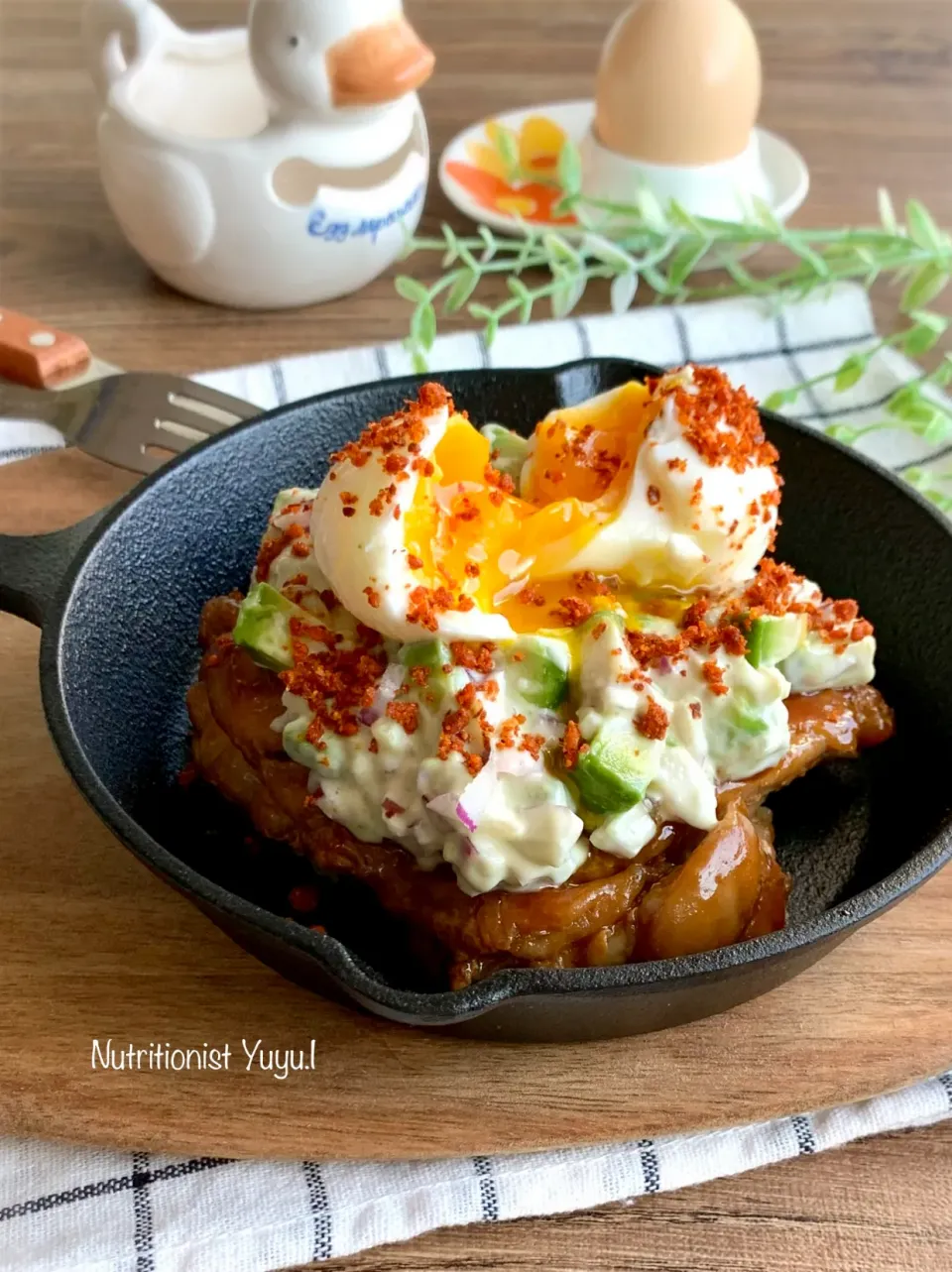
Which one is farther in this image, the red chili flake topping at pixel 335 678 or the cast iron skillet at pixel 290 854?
the red chili flake topping at pixel 335 678

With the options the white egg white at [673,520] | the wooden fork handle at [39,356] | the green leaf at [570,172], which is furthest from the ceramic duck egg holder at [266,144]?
the white egg white at [673,520]

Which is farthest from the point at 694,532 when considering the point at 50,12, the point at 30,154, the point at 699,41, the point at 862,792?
the point at 50,12

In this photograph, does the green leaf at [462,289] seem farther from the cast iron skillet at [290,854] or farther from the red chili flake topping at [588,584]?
the red chili flake topping at [588,584]

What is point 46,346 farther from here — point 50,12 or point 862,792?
point 50,12

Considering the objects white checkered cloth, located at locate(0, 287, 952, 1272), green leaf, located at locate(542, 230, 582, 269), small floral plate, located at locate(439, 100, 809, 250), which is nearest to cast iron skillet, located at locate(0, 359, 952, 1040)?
white checkered cloth, located at locate(0, 287, 952, 1272)

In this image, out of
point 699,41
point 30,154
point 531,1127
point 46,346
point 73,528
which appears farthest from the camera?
point 30,154

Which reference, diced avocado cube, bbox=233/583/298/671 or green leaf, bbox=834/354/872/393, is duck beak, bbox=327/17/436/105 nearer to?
green leaf, bbox=834/354/872/393
